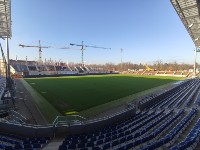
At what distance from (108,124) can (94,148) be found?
5.77 m

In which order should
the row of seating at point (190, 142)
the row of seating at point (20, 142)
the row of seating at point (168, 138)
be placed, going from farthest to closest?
the row of seating at point (20, 142) < the row of seating at point (168, 138) < the row of seating at point (190, 142)

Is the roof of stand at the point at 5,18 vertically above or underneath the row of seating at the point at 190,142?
above

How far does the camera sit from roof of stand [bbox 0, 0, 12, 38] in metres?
29.4

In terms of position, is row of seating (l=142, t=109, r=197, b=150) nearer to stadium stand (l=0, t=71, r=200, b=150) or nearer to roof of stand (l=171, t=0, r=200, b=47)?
stadium stand (l=0, t=71, r=200, b=150)

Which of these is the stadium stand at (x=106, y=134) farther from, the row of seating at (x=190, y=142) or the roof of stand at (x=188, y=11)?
the roof of stand at (x=188, y=11)

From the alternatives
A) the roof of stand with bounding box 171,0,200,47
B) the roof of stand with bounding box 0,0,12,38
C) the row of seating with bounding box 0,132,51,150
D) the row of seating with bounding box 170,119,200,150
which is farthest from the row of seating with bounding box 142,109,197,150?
the roof of stand with bounding box 0,0,12,38

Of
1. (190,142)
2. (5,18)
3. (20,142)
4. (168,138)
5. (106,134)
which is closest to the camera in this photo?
(190,142)

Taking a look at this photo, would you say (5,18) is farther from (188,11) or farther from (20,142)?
(188,11)

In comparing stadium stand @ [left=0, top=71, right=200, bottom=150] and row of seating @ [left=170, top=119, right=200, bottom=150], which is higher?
row of seating @ [left=170, top=119, right=200, bottom=150]

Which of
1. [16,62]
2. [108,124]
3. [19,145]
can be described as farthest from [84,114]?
[16,62]

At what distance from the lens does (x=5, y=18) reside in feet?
116

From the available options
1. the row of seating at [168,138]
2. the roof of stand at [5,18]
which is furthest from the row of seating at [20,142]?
the roof of stand at [5,18]

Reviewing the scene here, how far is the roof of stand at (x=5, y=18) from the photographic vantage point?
29.4m

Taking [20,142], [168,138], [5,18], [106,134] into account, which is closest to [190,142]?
[168,138]
